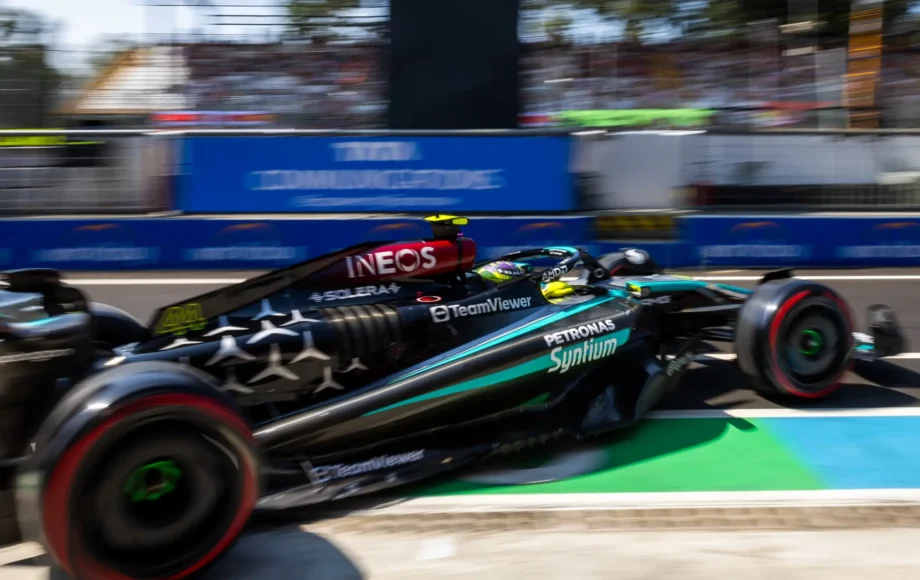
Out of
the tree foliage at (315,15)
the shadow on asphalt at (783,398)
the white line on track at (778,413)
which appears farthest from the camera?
the tree foliage at (315,15)

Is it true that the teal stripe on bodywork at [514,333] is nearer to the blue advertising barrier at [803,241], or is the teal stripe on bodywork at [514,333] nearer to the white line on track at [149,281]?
the white line on track at [149,281]

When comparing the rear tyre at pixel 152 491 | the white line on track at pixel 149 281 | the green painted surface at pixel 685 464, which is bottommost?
the green painted surface at pixel 685 464

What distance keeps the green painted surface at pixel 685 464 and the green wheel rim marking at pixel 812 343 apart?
461 millimetres

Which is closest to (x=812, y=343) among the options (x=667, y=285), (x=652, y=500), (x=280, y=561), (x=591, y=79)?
(x=667, y=285)

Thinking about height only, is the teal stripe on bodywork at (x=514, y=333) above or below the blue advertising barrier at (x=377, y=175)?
below

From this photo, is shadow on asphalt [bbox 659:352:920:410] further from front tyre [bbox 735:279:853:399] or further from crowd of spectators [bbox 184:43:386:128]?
crowd of spectators [bbox 184:43:386:128]

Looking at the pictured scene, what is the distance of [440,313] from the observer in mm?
3697

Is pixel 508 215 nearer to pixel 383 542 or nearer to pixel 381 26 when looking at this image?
pixel 381 26

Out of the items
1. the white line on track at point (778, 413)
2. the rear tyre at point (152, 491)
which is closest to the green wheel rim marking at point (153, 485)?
the rear tyre at point (152, 491)

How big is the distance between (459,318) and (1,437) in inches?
70.5

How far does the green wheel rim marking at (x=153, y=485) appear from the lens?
2.58 m

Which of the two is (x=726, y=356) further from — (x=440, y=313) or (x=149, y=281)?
(x=149, y=281)

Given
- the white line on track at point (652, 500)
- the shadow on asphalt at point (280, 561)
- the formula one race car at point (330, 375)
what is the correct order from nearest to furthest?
1. the formula one race car at point (330, 375)
2. the shadow on asphalt at point (280, 561)
3. the white line on track at point (652, 500)

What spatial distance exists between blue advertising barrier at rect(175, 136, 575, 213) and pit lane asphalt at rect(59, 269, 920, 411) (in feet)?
2.65
